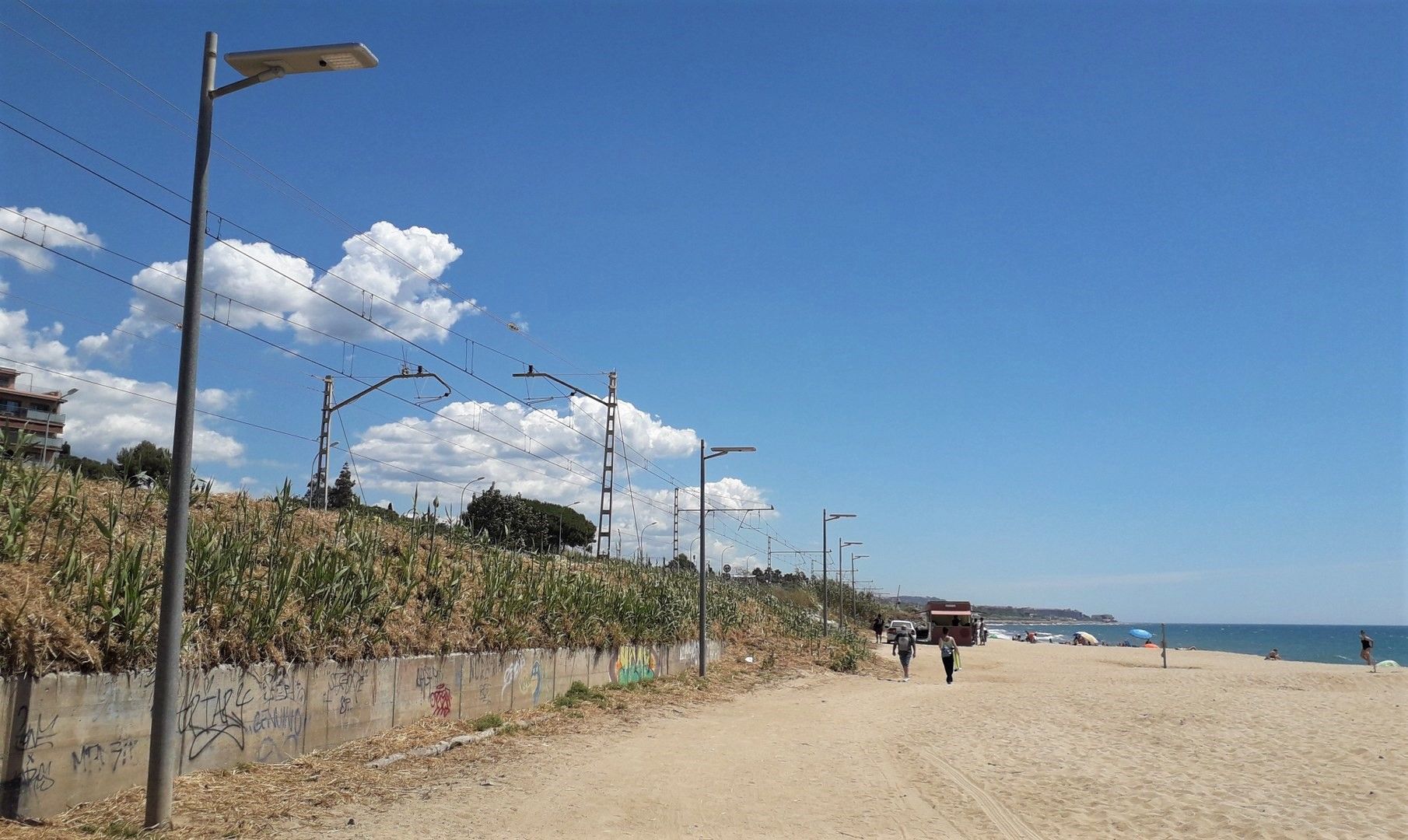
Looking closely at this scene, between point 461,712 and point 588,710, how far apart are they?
361 centimetres

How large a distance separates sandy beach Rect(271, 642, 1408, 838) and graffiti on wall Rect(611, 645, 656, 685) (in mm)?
2871

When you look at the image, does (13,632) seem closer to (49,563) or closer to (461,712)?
(49,563)

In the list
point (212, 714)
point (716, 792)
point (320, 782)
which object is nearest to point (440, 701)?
point (320, 782)

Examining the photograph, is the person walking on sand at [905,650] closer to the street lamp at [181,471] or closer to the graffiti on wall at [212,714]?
the graffiti on wall at [212,714]

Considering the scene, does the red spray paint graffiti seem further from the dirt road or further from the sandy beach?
the dirt road

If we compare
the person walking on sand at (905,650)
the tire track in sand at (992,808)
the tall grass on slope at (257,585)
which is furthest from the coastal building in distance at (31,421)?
the person walking on sand at (905,650)

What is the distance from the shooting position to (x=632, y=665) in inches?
1024

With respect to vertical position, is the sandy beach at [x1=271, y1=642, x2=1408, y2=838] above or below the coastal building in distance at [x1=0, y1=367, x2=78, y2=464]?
below

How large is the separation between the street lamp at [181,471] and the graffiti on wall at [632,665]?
1607 cm

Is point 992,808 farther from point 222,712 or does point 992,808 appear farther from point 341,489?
point 341,489

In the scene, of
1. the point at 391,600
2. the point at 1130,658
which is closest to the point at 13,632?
the point at 391,600

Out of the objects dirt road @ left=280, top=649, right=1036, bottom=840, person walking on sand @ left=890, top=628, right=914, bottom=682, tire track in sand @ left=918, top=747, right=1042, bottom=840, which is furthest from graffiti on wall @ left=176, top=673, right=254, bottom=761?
person walking on sand @ left=890, top=628, right=914, bottom=682

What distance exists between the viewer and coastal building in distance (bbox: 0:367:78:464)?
12.5 m

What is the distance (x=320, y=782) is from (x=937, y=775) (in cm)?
840
